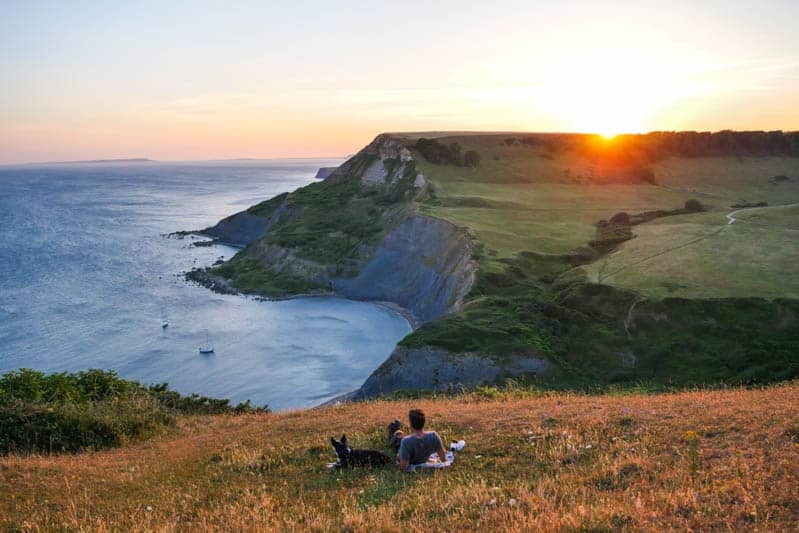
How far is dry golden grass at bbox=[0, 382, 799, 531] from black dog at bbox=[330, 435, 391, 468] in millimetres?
250

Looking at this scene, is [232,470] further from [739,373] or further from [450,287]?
[450,287]

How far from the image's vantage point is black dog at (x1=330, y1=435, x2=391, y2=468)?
11.9 meters

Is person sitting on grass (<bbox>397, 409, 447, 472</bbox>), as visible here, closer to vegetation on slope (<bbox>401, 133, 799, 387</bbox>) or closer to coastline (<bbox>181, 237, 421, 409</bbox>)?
vegetation on slope (<bbox>401, 133, 799, 387</bbox>)

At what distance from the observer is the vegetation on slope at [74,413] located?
1623cm

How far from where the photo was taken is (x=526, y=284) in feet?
164

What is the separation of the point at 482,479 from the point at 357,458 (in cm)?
283

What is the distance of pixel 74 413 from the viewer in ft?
55.5

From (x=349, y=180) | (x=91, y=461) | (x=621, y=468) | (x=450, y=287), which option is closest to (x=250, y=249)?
(x=349, y=180)

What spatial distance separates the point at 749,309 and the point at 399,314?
3332cm

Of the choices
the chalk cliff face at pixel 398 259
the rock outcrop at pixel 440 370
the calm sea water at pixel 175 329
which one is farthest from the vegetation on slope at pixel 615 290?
the calm sea water at pixel 175 329

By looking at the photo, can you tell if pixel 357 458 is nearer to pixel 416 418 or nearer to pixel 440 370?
pixel 416 418

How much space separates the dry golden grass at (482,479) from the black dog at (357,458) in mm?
250

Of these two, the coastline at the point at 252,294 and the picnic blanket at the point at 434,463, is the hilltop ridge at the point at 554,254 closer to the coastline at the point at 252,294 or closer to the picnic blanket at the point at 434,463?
the coastline at the point at 252,294

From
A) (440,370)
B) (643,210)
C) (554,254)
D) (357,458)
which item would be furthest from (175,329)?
(643,210)
